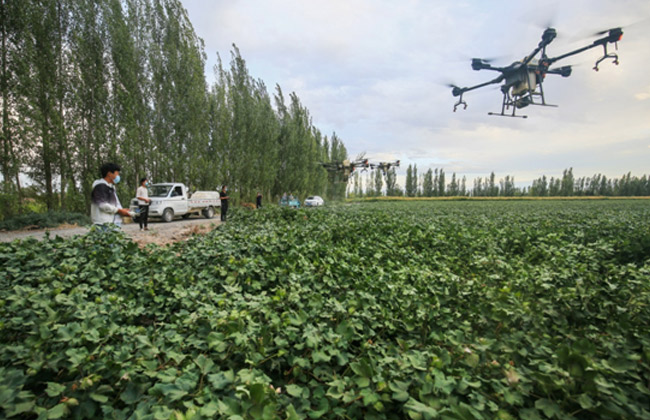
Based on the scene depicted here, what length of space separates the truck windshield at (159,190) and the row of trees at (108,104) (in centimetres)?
124

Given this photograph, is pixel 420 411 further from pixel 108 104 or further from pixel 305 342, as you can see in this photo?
pixel 108 104

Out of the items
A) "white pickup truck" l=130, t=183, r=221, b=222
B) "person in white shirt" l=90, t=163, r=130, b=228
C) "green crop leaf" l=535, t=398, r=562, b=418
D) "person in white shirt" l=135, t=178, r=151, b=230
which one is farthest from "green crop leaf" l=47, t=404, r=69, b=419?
"white pickup truck" l=130, t=183, r=221, b=222

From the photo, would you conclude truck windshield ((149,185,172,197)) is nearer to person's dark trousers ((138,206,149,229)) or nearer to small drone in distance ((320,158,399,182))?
person's dark trousers ((138,206,149,229))

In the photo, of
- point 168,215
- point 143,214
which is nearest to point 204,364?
point 143,214

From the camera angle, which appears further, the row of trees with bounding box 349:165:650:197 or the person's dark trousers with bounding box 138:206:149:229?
the row of trees with bounding box 349:165:650:197

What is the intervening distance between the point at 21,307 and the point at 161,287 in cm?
97

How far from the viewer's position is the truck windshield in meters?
16.3

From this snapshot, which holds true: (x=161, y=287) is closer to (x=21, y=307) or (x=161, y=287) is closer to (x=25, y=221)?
(x=21, y=307)

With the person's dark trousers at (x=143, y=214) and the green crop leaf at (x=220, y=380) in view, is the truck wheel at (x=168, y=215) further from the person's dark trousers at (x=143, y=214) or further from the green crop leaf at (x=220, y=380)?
the green crop leaf at (x=220, y=380)

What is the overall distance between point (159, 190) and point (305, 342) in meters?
17.4

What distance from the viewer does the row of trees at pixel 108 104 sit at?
1256 centimetres

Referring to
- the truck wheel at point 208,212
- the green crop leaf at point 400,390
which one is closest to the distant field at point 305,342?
the green crop leaf at point 400,390

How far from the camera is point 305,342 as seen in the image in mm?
1886

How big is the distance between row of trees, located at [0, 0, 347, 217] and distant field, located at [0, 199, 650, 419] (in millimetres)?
14019
